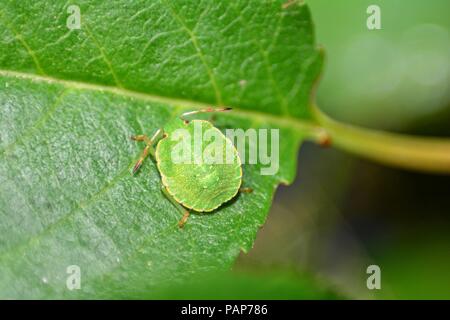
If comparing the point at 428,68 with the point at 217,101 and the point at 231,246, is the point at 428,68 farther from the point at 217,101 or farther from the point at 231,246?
the point at 231,246

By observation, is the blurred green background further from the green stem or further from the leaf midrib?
the leaf midrib

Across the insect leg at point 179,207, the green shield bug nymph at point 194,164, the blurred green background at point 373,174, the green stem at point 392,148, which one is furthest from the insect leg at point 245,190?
the blurred green background at point 373,174

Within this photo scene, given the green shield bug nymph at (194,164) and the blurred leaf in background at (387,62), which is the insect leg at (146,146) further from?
the blurred leaf in background at (387,62)

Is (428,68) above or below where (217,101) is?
above

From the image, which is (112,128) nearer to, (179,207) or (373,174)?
(179,207)

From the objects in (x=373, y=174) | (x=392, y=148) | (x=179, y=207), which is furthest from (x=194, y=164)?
(x=373, y=174)

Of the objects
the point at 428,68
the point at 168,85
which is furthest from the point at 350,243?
the point at 168,85

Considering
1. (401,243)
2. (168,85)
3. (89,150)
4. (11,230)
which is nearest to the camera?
(11,230)
